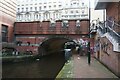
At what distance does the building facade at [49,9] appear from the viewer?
102 m

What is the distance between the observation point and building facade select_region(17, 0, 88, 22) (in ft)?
336

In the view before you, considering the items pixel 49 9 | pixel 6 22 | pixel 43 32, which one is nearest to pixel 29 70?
pixel 43 32

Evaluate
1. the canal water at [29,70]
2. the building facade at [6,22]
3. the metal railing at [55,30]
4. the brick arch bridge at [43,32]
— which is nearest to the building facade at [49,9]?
the building facade at [6,22]

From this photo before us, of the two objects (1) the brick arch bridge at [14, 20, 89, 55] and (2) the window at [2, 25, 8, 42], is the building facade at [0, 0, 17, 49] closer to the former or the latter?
(2) the window at [2, 25, 8, 42]

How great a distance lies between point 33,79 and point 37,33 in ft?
85.2

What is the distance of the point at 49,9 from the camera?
105 m

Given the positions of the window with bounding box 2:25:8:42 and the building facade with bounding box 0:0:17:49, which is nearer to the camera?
the building facade with bounding box 0:0:17:49

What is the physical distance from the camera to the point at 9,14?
51750 mm

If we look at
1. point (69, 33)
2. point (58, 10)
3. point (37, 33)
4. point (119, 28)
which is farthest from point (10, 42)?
point (58, 10)

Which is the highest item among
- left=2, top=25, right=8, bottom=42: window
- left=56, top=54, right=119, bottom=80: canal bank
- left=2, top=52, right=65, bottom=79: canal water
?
left=2, top=25, right=8, bottom=42: window

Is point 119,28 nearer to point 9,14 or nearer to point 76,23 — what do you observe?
point 76,23

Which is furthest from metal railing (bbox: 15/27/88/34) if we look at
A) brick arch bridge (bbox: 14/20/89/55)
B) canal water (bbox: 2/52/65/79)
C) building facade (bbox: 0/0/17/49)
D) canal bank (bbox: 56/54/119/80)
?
canal bank (bbox: 56/54/119/80)

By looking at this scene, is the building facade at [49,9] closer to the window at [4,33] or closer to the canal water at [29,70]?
the window at [4,33]

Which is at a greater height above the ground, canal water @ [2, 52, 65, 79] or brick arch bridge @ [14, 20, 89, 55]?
brick arch bridge @ [14, 20, 89, 55]
